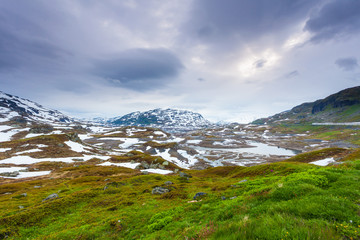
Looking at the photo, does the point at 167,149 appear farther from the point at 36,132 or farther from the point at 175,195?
the point at 36,132

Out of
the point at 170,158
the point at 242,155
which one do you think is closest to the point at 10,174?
the point at 170,158

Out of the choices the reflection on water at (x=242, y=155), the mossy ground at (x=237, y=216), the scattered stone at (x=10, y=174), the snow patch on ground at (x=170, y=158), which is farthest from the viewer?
the reflection on water at (x=242, y=155)

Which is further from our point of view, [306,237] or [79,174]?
[79,174]

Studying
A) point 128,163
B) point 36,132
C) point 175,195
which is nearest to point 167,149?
point 128,163

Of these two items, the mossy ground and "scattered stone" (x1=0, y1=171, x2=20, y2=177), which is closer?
the mossy ground

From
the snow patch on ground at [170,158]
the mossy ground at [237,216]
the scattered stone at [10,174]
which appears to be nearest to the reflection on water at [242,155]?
the snow patch on ground at [170,158]

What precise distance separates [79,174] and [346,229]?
5235 cm

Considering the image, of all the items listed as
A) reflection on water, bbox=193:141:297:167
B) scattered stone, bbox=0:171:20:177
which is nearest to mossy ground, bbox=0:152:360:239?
scattered stone, bbox=0:171:20:177

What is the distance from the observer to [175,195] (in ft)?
55.5

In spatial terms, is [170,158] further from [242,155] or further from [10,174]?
[10,174]

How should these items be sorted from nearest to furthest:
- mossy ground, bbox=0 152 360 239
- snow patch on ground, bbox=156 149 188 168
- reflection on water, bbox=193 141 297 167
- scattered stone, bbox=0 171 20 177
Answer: mossy ground, bbox=0 152 360 239 < scattered stone, bbox=0 171 20 177 < snow patch on ground, bbox=156 149 188 168 < reflection on water, bbox=193 141 297 167

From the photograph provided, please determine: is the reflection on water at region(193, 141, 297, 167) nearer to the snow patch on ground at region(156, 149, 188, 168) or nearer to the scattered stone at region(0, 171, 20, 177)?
the snow patch on ground at region(156, 149, 188, 168)

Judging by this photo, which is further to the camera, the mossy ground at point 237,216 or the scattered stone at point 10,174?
the scattered stone at point 10,174

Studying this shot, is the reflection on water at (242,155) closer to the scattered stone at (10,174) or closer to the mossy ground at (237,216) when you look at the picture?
the mossy ground at (237,216)
